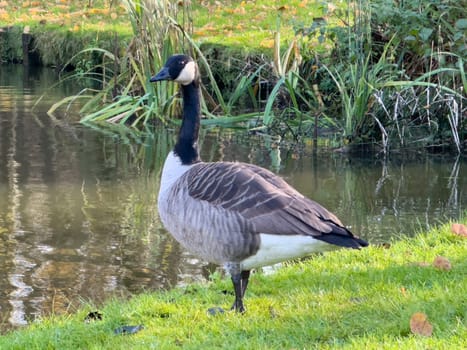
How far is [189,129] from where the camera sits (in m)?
5.88

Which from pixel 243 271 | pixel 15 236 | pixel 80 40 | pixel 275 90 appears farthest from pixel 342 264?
pixel 80 40

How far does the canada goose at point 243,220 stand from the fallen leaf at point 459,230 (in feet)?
A: 5.90

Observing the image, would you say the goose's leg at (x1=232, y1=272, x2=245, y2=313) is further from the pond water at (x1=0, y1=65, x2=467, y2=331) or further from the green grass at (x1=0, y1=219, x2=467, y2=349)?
the pond water at (x1=0, y1=65, x2=467, y2=331)

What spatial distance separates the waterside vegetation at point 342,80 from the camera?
1059 cm

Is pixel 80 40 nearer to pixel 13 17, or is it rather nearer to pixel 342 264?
pixel 13 17

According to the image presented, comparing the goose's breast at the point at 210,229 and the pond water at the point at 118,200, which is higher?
the goose's breast at the point at 210,229

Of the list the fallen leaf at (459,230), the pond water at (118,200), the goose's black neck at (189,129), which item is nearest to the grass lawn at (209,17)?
the pond water at (118,200)

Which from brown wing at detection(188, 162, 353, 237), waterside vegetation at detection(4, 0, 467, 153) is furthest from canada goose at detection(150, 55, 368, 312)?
waterside vegetation at detection(4, 0, 467, 153)

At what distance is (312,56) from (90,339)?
8.46 m

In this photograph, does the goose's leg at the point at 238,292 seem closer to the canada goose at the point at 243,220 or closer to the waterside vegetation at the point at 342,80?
the canada goose at the point at 243,220

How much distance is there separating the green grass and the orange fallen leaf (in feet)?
0.17

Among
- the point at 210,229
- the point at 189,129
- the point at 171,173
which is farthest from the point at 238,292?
the point at 189,129

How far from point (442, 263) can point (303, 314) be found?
3.87ft

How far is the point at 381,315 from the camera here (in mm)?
4738
